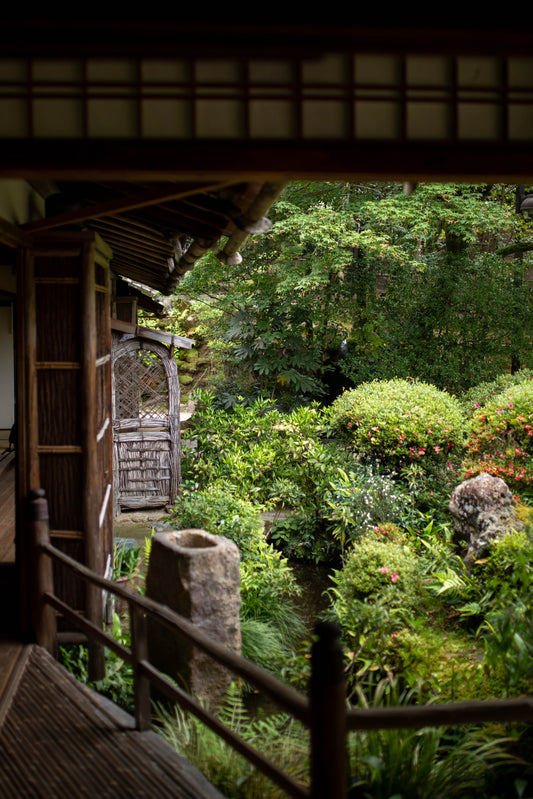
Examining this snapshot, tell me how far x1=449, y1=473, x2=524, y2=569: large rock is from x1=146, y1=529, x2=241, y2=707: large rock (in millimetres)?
2418

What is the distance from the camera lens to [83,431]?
4.15 meters

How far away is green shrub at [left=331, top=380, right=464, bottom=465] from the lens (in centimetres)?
781

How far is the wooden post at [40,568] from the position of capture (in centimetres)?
390

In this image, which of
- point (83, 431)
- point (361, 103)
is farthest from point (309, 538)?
point (361, 103)

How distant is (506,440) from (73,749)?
221 inches

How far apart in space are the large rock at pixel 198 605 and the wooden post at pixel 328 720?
2104 millimetres

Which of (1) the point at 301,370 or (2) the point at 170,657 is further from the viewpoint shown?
(1) the point at 301,370

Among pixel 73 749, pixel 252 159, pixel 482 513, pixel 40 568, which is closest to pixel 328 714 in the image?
pixel 73 749

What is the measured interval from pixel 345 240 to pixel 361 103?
876cm

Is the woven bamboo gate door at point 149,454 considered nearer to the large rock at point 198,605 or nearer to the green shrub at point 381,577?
the green shrub at point 381,577

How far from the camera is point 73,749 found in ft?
10.0

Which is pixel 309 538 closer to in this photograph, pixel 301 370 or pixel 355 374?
pixel 355 374

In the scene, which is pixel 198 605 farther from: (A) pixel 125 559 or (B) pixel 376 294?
(B) pixel 376 294

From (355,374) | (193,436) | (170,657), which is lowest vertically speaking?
(170,657)
